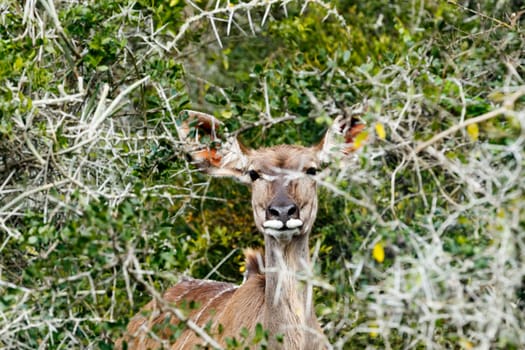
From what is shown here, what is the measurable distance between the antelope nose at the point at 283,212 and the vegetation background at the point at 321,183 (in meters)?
0.28

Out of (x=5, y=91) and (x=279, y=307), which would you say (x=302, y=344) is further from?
(x=5, y=91)

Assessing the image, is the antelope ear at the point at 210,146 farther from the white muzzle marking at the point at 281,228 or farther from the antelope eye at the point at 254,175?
the white muzzle marking at the point at 281,228

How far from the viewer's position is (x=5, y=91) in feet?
16.0

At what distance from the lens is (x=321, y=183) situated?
13.5 ft

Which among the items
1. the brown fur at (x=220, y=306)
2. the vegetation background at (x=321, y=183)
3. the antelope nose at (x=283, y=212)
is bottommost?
the brown fur at (x=220, y=306)

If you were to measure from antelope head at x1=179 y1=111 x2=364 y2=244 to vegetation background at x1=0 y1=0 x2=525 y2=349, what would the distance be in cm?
13

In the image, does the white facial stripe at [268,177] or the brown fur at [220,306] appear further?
the white facial stripe at [268,177]

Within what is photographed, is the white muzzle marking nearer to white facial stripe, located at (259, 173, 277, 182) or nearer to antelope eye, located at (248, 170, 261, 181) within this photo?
white facial stripe, located at (259, 173, 277, 182)

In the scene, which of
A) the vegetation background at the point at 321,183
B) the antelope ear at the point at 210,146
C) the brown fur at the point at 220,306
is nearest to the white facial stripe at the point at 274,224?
the brown fur at the point at 220,306

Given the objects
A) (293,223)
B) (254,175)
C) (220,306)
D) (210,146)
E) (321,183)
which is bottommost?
(220,306)

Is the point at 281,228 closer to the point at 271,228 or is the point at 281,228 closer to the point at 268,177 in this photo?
the point at 271,228

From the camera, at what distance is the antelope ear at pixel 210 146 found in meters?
5.22

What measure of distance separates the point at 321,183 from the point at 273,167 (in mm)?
1455

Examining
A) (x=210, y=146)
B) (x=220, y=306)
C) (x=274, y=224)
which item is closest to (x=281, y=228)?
(x=274, y=224)
